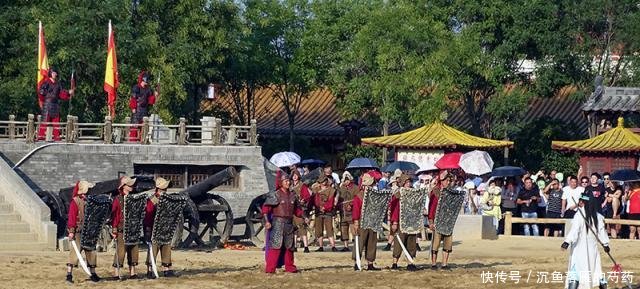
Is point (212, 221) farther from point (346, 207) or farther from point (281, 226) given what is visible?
point (281, 226)

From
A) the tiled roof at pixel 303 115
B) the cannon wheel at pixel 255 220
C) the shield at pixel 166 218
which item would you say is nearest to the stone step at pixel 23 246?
the cannon wheel at pixel 255 220

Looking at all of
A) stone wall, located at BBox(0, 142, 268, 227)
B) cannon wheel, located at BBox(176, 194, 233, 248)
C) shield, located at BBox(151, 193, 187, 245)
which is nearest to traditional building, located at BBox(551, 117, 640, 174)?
stone wall, located at BBox(0, 142, 268, 227)

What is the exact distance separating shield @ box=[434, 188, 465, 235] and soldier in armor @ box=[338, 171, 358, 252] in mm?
4356

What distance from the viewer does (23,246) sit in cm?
2986

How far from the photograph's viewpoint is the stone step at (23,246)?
29.6 metres

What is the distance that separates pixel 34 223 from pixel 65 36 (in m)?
14.9

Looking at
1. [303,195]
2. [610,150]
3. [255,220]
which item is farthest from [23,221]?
[610,150]

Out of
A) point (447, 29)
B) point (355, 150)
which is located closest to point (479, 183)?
point (447, 29)

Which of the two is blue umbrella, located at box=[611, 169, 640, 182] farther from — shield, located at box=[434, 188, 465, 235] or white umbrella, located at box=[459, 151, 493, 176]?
shield, located at box=[434, 188, 465, 235]

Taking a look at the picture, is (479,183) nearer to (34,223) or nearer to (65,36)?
(34,223)

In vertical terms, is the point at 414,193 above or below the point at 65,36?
below

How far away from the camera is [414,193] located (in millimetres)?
26016

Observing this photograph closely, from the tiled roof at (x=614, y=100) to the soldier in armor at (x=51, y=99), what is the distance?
47.1ft

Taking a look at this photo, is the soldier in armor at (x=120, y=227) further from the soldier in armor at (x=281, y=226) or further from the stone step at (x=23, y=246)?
the stone step at (x=23, y=246)
